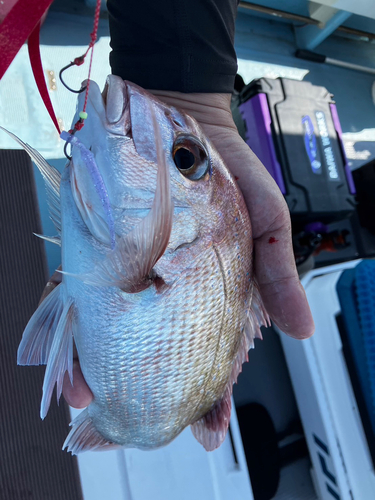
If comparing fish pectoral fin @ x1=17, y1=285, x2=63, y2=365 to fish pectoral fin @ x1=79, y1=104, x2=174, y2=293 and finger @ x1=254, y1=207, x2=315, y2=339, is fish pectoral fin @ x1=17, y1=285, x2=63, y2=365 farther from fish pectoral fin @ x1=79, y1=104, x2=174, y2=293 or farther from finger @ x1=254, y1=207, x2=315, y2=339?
finger @ x1=254, y1=207, x2=315, y2=339

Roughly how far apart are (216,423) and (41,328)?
59 cm

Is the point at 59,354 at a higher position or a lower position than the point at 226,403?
higher

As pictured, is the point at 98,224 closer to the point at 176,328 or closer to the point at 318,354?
the point at 176,328

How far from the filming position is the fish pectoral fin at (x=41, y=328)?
985 mm

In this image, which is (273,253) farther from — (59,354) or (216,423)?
(59,354)

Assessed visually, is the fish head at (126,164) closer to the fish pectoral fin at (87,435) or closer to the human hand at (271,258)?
the human hand at (271,258)

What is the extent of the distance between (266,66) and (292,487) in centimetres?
315

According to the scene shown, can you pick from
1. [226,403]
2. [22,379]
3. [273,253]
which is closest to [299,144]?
[273,253]

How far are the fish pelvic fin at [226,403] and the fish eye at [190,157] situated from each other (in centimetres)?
44

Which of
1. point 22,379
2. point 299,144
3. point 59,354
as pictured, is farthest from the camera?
point 299,144

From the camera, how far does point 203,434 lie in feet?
3.70

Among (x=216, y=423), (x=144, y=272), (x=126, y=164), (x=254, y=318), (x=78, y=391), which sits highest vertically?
(x=126, y=164)

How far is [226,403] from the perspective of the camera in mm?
1102

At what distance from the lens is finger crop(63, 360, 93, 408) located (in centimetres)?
105
